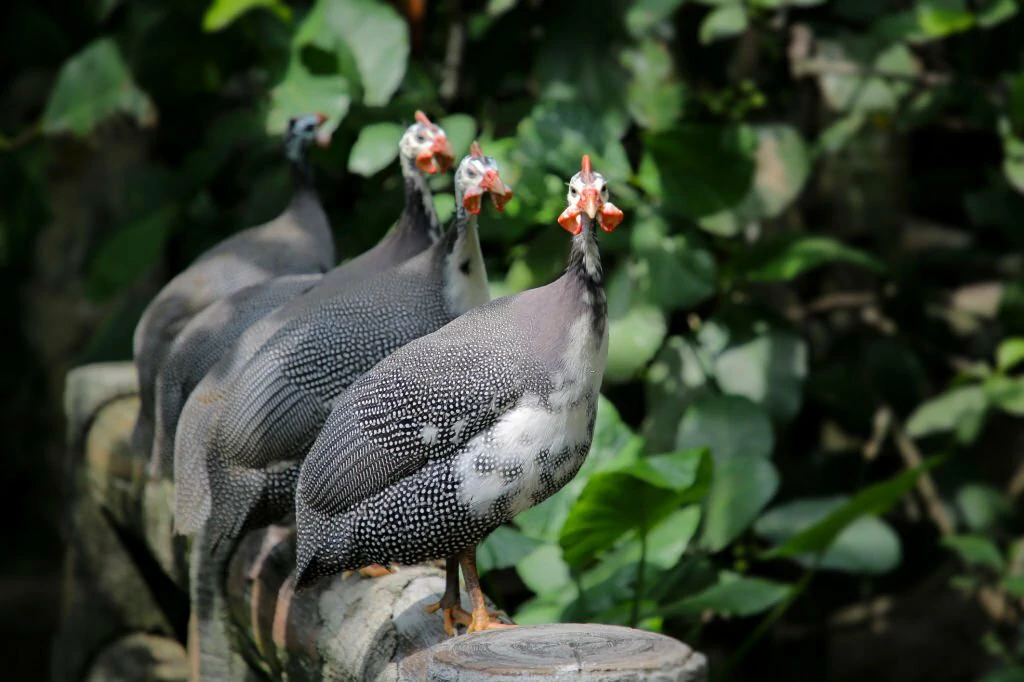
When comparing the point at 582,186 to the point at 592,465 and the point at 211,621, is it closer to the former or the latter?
the point at 592,465

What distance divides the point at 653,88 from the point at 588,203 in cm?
146

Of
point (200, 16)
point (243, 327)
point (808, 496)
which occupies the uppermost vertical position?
point (200, 16)

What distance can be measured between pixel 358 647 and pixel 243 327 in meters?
0.68

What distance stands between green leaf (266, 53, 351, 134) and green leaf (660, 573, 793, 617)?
1.17 meters

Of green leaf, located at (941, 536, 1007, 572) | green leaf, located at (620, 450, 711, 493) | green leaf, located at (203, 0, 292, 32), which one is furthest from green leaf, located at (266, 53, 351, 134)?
green leaf, located at (941, 536, 1007, 572)

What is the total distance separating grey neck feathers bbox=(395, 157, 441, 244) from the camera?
215cm

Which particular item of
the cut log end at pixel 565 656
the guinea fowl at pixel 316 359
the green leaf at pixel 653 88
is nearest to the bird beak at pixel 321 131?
the green leaf at pixel 653 88

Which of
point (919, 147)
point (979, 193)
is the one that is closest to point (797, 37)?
point (979, 193)

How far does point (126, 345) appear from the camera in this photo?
3.24 metres

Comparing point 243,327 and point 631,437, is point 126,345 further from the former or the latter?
point 631,437

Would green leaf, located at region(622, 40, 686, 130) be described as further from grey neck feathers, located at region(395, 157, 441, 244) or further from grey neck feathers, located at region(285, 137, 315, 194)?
grey neck feathers, located at region(395, 157, 441, 244)

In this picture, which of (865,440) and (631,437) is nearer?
(631,437)

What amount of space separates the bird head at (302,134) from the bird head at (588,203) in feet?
3.93

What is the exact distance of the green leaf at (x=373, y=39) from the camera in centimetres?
279
